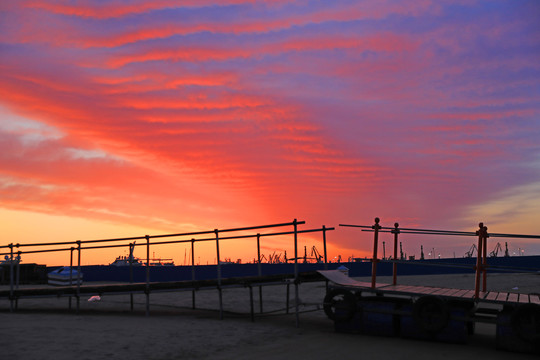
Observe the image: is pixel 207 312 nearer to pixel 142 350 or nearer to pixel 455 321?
pixel 142 350

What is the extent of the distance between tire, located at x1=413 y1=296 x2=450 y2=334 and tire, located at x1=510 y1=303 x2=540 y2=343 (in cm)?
113

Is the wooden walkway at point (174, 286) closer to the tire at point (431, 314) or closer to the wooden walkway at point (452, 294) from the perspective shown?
the wooden walkway at point (452, 294)

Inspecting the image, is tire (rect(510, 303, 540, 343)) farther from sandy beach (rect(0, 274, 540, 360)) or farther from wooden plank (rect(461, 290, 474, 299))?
wooden plank (rect(461, 290, 474, 299))

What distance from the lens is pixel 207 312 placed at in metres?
14.6

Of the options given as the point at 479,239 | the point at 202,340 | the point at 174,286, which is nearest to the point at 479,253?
the point at 479,239

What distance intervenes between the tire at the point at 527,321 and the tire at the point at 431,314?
113cm

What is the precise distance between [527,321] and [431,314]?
1595 millimetres

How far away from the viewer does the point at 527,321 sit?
8.72 metres

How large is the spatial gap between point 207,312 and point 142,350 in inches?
255

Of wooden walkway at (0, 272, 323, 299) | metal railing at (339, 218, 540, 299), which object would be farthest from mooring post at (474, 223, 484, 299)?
wooden walkway at (0, 272, 323, 299)

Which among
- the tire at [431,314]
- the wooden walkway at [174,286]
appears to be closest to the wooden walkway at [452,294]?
the tire at [431,314]

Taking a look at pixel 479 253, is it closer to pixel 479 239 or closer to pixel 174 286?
pixel 479 239

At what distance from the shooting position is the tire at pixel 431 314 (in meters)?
9.35

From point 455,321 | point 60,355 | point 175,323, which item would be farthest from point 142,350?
point 455,321
